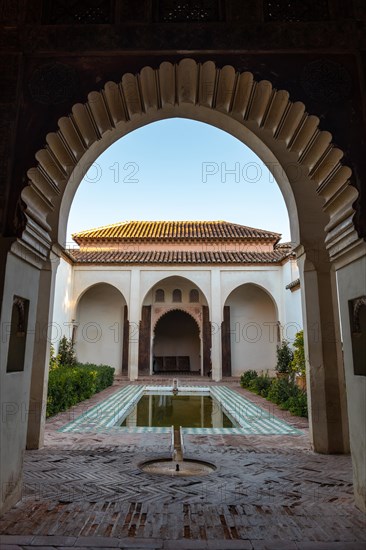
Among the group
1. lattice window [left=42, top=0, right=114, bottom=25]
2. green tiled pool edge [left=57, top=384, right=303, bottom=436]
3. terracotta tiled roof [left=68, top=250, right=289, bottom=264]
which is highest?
terracotta tiled roof [left=68, top=250, right=289, bottom=264]

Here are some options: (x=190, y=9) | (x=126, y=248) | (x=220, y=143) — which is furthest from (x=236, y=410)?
(x=126, y=248)

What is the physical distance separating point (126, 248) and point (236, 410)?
1409 cm

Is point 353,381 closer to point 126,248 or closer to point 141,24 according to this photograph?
point 141,24

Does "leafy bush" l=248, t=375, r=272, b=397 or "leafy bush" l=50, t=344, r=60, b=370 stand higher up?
"leafy bush" l=50, t=344, r=60, b=370

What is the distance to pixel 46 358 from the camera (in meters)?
5.91

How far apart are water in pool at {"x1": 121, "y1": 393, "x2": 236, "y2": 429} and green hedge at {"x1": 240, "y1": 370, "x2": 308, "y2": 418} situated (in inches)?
66.2

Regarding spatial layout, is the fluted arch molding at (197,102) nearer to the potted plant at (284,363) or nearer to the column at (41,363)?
the column at (41,363)

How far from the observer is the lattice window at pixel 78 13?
12.6 ft

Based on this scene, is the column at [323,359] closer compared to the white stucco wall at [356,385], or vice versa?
the white stucco wall at [356,385]

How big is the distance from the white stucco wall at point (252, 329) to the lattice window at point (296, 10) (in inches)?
699

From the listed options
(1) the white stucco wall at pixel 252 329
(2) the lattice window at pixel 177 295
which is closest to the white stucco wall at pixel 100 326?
(2) the lattice window at pixel 177 295

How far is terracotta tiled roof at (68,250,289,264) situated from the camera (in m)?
19.5

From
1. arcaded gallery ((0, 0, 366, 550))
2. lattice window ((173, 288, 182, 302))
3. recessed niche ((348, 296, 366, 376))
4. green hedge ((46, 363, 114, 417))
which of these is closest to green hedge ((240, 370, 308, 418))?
arcaded gallery ((0, 0, 366, 550))

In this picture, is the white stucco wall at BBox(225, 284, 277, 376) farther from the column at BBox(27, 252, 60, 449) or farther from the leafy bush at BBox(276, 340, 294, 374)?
the column at BBox(27, 252, 60, 449)
